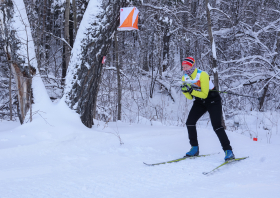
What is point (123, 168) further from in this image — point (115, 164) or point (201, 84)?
point (201, 84)

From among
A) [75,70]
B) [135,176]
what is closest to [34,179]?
[135,176]

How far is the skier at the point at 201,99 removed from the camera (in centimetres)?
376

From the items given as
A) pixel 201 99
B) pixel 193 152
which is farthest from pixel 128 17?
pixel 193 152

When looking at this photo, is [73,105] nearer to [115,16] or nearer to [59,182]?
[115,16]

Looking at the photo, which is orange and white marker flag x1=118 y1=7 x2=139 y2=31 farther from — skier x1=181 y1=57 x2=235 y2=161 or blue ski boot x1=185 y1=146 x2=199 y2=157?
blue ski boot x1=185 y1=146 x2=199 y2=157

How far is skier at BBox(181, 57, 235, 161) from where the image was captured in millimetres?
3758

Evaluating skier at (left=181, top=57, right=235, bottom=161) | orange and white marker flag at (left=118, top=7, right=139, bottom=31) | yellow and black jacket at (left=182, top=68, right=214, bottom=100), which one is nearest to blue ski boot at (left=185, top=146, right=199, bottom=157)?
skier at (left=181, top=57, right=235, bottom=161)

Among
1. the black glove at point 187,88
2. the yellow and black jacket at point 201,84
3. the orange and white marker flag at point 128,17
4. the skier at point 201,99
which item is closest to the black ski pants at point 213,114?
the skier at point 201,99

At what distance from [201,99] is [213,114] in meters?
0.29

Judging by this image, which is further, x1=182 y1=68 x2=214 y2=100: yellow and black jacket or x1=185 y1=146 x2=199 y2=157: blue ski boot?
x1=185 y1=146 x2=199 y2=157: blue ski boot

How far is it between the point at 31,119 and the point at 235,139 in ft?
12.0

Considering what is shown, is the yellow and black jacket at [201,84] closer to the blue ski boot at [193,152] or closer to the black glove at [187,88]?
the black glove at [187,88]

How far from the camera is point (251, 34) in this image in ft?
28.6

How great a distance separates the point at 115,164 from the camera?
353 cm
